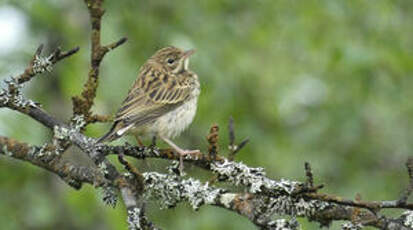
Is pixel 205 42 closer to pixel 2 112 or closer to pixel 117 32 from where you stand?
pixel 117 32

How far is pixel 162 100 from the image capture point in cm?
600

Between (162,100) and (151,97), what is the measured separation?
0.10 m

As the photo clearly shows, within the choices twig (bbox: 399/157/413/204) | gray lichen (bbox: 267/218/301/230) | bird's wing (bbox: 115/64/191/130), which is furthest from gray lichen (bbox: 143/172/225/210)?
bird's wing (bbox: 115/64/191/130)

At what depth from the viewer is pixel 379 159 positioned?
8680mm

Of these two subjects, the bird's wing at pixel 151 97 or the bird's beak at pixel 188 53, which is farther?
the bird's beak at pixel 188 53

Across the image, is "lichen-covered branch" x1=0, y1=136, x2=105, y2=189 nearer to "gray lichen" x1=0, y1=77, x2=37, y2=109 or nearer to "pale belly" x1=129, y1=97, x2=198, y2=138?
"gray lichen" x1=0, y1=77, x2=37, y2=109

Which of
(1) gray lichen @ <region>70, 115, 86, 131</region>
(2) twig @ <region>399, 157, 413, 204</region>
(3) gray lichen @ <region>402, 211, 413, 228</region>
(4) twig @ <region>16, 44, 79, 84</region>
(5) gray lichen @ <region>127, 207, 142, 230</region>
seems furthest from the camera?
(1) gray lichen @ <region>70, 115, 86, 131</region>

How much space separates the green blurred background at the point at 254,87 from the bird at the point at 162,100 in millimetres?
549

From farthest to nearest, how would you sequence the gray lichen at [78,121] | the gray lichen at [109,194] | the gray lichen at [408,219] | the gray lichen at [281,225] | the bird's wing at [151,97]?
the bird's wing at [151,97] < the gray lichen at [78,121] < the gray lichen at [109,194] < the gray lichen at [408,219] < the gray lichen at [281,225]

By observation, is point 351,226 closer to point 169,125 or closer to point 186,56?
point 169,125

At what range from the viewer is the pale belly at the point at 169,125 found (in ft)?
18.7

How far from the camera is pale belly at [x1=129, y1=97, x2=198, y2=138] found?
5.69m

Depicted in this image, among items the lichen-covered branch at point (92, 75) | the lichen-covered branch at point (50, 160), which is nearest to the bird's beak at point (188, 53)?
the lichen-covered branch at point (92, 75)

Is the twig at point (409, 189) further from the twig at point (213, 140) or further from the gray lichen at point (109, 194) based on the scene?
the gray lichen at point (109, 194)
